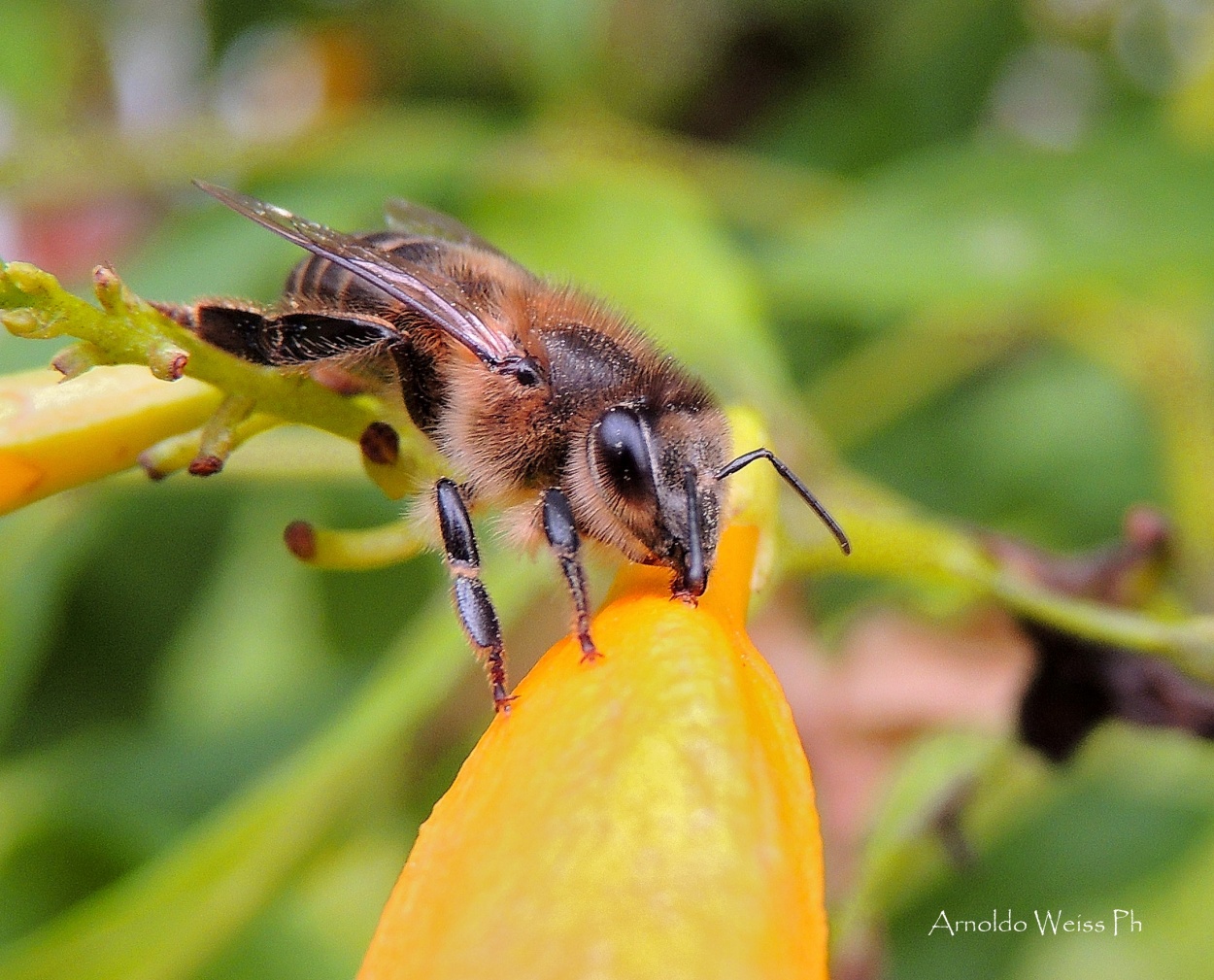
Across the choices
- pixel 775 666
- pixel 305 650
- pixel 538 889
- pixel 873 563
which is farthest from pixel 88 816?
pixel 538 889

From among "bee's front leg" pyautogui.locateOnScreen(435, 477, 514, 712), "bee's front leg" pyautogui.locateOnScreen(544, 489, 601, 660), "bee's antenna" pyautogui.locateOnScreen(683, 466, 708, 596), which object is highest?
"bee's antenna" pyautogui.locateOnScreen(683, 466, 708, 596)

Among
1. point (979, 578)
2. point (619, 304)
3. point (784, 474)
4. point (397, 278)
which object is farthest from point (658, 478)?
point (619, 304)

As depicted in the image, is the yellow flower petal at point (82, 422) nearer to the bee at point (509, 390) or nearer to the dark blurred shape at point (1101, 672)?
the bee at point (509, 390)

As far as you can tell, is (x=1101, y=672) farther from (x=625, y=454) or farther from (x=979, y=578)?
(x=625, y=454)

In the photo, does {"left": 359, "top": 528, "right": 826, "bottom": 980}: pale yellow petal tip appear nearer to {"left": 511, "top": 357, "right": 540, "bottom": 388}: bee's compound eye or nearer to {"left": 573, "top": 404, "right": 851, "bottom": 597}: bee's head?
{"left": 573, "top": 404, "right": 851, "bottom": 597}: bee's head

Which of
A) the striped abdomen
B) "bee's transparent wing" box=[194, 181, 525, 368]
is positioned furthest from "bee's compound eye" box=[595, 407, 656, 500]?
the striped abdomen

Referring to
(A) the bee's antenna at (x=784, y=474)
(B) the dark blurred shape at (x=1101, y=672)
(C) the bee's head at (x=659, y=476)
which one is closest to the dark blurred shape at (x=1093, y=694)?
(B) the dark blurred shape at (x=1101, y=672)
